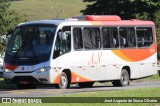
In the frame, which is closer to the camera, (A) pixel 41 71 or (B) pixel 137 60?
(A) pixel 41 71

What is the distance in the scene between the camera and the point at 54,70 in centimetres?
2758

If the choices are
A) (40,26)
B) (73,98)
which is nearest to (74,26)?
(40,26)

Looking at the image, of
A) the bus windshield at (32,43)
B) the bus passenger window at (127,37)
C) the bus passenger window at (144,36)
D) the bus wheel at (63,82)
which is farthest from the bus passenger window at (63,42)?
the bus passenger window at (144,36)

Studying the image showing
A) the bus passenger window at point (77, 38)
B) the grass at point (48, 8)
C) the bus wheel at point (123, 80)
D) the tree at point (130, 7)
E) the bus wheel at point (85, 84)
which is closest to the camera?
the bus passenger window at point (77, 38)

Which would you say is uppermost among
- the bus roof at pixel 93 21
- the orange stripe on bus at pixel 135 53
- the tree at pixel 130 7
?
the tree at pixel 130 7

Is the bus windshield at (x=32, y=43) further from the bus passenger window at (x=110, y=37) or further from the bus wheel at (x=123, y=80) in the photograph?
the bus wheel at (x=123, y=80)

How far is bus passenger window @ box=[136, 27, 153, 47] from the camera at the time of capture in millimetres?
33406

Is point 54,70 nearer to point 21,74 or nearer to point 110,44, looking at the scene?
point 21,74

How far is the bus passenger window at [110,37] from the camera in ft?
102

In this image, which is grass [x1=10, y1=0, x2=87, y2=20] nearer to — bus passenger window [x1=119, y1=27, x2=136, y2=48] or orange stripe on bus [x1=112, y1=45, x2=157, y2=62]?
orange stripe on bus [x1=112, y1=45, x2=157, y2=62]

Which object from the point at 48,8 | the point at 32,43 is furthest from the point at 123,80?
the point at 48,8

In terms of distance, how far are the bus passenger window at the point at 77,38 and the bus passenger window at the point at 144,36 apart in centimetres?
476

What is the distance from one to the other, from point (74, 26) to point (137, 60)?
17.9ft

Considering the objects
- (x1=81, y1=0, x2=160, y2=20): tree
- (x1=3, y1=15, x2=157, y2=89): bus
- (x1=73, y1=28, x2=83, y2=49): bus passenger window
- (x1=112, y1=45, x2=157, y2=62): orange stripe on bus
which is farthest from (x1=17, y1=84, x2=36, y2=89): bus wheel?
(x1=81, y1=0, x2=160, y2=20): tree
